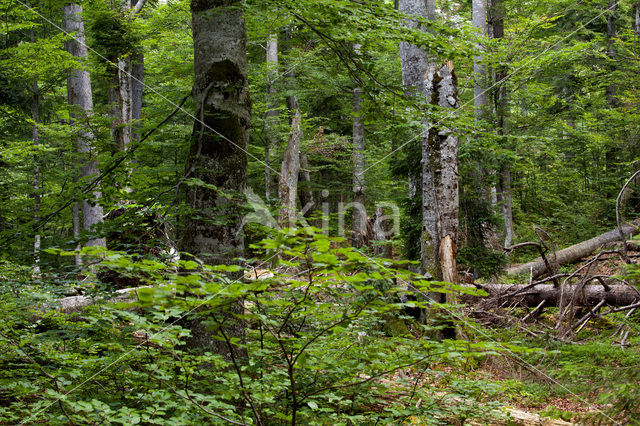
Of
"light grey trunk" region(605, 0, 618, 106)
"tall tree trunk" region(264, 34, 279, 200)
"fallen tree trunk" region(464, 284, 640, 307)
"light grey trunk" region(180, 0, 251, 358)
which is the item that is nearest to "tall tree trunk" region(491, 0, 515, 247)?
"fallen tree trunk" region(464, 284, 640, 307)

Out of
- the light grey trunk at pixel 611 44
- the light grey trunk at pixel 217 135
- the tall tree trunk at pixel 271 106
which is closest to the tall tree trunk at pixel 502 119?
the light grey trunk at pixel 611 44

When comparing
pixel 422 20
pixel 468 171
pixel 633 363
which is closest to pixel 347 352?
pixel 633 363

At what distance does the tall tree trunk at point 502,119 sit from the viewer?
11445mm

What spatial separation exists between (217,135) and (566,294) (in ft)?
17.2

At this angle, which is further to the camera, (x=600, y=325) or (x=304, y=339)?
(x=600, y=325)

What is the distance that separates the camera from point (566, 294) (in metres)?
6.04

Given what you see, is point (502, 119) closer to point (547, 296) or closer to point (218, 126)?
point (547, 296)

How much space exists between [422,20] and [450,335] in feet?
12.6

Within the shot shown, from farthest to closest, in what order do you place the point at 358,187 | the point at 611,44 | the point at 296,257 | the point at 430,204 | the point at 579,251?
the point at 611,44 < the point at 358,187 < the point at 579,251 < the point at 430,204 < the point at 296,257

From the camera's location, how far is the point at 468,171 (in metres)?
8.33

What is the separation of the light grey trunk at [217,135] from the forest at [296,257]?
2 centimetres

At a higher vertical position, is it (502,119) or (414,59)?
(414,59)

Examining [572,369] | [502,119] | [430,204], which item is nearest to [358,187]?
[502,119]

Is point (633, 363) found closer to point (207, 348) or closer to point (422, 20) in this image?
point (207, 348)
